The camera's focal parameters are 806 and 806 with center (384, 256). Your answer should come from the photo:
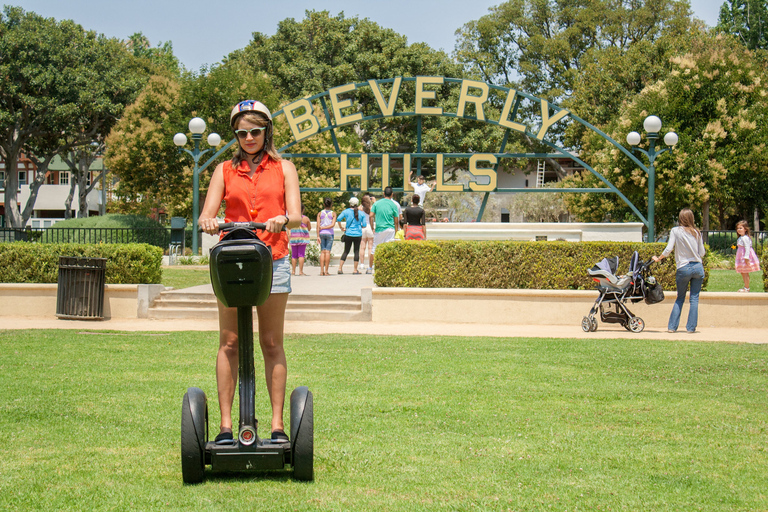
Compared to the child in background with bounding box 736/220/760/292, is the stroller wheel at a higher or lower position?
lower

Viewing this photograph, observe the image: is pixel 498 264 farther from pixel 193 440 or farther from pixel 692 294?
pixel 193 440

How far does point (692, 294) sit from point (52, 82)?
31823 millimetres

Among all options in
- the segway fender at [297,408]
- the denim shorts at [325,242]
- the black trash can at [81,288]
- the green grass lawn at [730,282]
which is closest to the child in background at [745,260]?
the green grass lawn at [730,282]

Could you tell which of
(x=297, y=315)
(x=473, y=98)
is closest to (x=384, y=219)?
(x=297, y=315)

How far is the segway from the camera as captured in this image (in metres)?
3.68

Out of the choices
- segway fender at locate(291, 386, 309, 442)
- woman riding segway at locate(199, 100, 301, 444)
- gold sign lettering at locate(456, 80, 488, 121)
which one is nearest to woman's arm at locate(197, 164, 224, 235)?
woman riding segway at locate(199, 100, 301, 444)

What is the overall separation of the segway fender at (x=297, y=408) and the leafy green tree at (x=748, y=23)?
4746 cm

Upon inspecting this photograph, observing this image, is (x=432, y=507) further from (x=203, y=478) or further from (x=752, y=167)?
(x=752, y=167)

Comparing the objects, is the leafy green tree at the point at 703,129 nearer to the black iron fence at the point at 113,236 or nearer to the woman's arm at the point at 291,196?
the black iron fence at the point at 113,236

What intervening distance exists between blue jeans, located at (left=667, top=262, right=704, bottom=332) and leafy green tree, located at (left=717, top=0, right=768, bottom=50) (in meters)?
39.1

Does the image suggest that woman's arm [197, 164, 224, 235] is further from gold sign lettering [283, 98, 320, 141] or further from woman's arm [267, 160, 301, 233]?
gold sign lettering [283, 98, 320, 141]

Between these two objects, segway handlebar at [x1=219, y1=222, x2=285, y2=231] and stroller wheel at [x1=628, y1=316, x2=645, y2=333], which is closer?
segway handlebar at [x1=219, y1=222, x2=285, y2=231]

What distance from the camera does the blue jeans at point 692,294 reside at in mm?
11219

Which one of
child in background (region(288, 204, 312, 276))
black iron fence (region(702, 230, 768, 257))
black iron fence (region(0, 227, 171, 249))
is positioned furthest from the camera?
black iron fence (region(702, 230, 768, 257))
